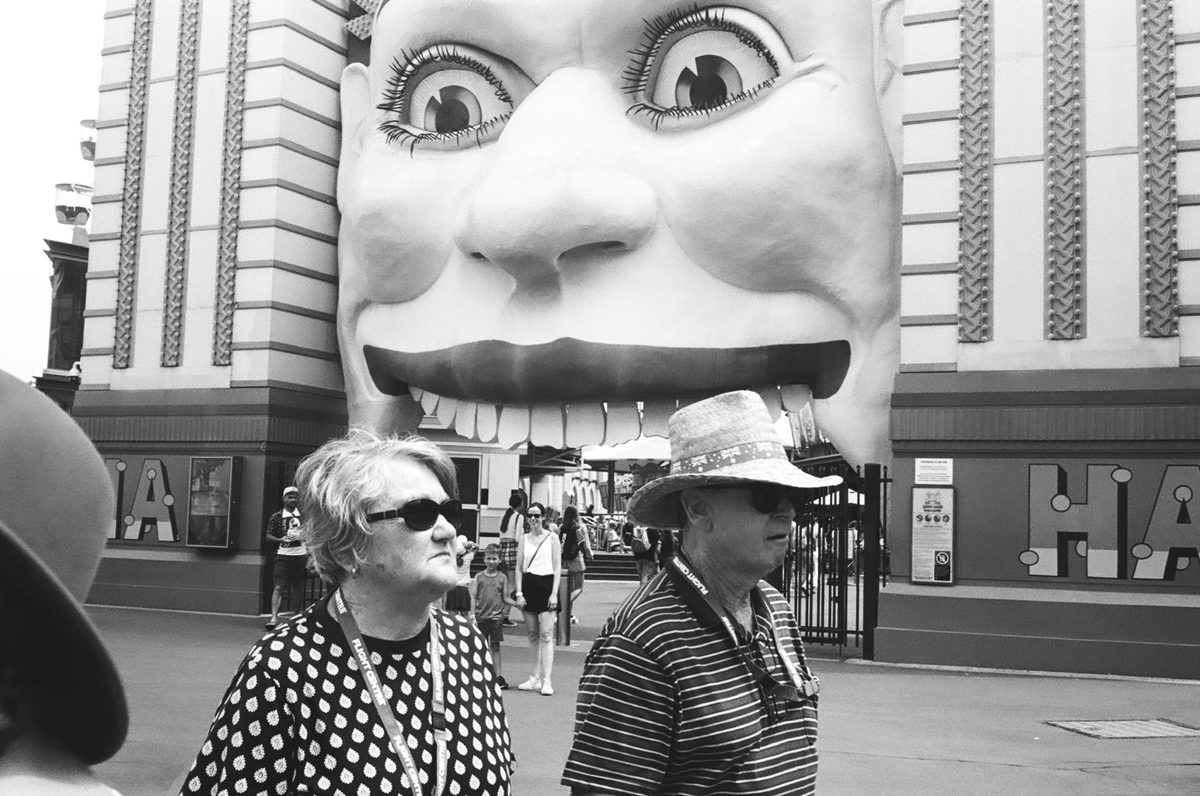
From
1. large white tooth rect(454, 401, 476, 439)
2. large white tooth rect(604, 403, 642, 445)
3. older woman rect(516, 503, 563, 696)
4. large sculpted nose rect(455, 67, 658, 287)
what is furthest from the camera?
large white tooth rect(454, 401, 476, 439)

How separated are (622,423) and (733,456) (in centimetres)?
967

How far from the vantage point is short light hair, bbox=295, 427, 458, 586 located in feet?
9.62

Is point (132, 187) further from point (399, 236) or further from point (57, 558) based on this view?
point (57, 558)

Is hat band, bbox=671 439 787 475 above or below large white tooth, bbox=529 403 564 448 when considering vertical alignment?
below

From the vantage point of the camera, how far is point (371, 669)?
2.77m

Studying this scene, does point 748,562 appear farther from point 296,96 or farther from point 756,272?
point 296,96

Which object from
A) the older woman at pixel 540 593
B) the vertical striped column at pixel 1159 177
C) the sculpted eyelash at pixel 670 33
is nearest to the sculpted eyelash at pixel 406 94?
the sculpted eyelash at pixel 670 33

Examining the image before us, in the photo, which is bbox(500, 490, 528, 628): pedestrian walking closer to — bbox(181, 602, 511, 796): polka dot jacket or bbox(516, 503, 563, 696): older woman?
bbox(516, 503, 563, 696): older woman

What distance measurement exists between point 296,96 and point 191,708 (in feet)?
27.3

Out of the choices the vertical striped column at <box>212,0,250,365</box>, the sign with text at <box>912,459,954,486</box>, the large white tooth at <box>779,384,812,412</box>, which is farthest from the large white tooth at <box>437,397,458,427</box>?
the sign with text at <box>912,459,954,486</box>

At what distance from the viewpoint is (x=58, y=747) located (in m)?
1.24

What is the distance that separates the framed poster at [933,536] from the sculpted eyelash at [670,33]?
3.96 meters

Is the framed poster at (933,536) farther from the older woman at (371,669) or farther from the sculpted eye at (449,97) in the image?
the older woman at (371,669)

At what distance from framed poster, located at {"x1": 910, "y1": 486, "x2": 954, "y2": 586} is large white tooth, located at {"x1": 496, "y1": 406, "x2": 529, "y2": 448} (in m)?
3.85
